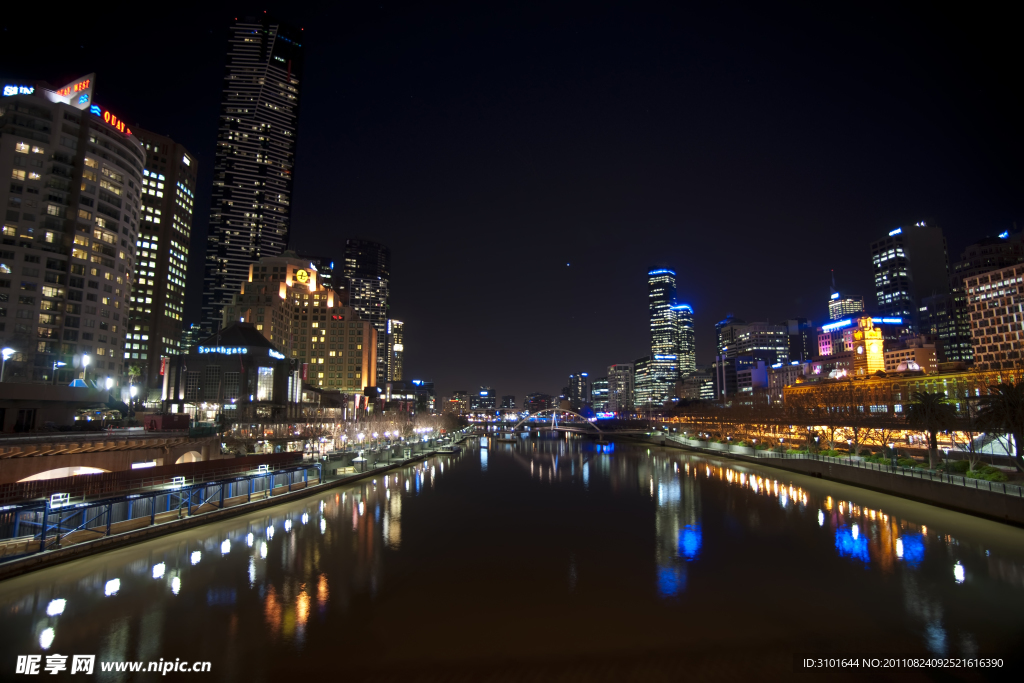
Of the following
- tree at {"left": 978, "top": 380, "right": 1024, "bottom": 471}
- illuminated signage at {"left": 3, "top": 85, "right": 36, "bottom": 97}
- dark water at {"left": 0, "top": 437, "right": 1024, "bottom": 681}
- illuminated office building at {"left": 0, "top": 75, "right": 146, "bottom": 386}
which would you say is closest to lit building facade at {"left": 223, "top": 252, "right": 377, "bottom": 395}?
illuminated office building at {"left": 0, "top": 75, "right": 146, "bottom": 386}

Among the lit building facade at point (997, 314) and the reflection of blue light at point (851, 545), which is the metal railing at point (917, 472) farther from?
the lit building facade at point (997, 314)

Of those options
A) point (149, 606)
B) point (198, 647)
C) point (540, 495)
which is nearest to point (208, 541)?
point (149, 606)

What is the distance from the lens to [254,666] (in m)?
10.6

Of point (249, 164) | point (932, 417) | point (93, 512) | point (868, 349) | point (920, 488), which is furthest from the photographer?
point (249, 164)

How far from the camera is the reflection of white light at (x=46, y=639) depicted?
36.7ft

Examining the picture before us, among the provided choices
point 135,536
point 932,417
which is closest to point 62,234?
point 135,536

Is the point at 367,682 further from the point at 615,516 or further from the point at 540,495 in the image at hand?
the point at 540,495

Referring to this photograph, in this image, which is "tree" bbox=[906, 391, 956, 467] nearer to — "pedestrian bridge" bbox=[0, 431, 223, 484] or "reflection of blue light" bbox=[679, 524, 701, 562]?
"reflection of blue light" bbox=[679, 524, 701, 562]

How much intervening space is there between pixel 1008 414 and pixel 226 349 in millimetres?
87346

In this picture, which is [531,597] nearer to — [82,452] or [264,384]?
Result: [82,452]

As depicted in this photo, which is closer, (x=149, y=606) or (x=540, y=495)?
(x=149, y=606)

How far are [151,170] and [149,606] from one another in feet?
459

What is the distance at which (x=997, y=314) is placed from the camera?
113 meters

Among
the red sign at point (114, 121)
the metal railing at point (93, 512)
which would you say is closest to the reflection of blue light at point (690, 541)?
the metal railing at point (93, 512)
